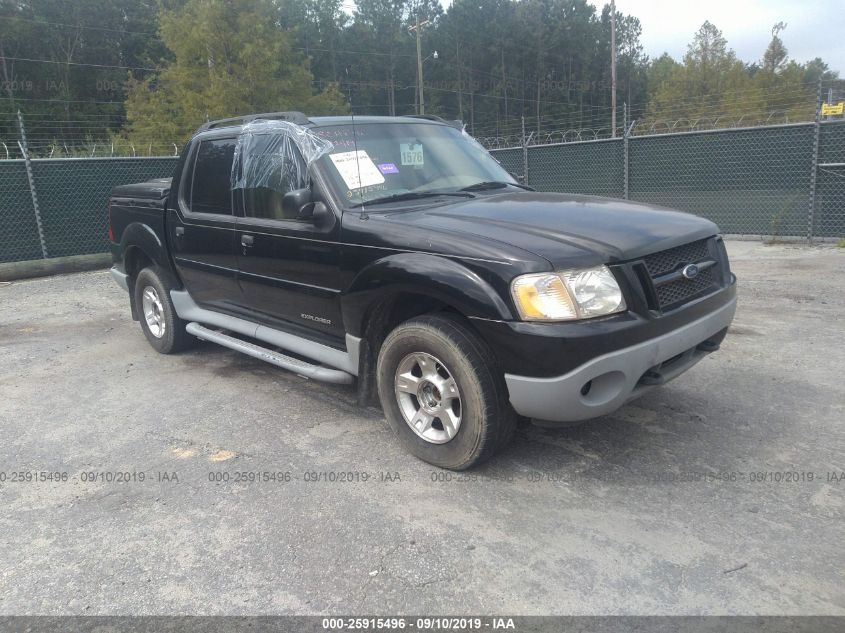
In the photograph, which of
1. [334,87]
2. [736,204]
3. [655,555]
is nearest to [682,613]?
[655,555]

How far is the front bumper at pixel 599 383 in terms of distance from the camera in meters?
2.97

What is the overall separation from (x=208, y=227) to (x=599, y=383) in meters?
3.18

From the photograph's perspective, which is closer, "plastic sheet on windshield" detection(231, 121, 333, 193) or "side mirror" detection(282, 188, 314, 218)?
Result: "side mirror" detection(282, 188, 314, 218)

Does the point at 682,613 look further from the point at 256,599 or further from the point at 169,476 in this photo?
the point at 169,476

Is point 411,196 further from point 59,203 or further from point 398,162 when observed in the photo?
point 59,203

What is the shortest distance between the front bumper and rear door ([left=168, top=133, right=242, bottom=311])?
8.44ft

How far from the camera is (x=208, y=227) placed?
16.1 feet

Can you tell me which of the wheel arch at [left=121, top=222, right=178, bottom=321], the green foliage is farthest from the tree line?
the wheel arch at [left=121, top=222, right=178, bottom=321]

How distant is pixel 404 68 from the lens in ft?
181

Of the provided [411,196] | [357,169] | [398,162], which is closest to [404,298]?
[411,196]

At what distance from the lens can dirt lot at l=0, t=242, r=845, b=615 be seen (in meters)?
2.60

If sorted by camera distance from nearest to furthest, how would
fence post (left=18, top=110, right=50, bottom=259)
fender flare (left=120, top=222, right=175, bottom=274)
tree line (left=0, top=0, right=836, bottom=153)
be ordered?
fender flare (left=120, top=222, right=175, bottom=274) → fence post (left=18, top=110, right=50, bottom=259) → tree line (left=0, top=0, right=836, bottom=153)

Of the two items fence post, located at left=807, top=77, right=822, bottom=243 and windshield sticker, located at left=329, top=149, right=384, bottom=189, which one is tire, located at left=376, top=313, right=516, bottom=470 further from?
fence post, located at left=807, top=77, right=822, bottom=243

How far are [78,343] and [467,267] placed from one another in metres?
5.11
